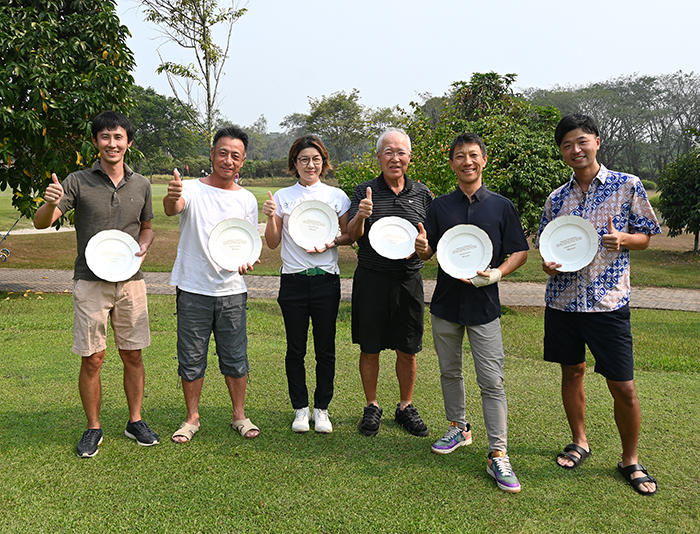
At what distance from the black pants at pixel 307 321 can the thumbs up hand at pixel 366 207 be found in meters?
0.58

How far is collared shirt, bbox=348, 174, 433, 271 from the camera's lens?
3820mm

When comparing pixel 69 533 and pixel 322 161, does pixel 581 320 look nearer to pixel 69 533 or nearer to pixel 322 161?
pixel 322 161

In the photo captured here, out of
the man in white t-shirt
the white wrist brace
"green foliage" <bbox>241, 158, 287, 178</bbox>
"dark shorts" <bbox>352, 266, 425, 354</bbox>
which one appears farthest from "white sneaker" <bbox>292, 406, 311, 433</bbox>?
"green foliage" <bbox>241, 158, 287, 178</bbox>

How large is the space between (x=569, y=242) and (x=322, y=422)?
2.32 metres

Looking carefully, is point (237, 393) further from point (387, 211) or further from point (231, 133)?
point (231, 133)

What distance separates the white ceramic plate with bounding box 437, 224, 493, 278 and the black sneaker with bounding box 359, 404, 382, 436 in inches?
56.2

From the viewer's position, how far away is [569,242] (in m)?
3.35

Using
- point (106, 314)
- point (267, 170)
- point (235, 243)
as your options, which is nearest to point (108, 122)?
point (235, 243)

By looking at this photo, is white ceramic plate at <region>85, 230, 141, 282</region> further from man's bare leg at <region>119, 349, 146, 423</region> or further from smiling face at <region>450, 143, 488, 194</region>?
smiling face at <region>450, 143, 488, 194</region>

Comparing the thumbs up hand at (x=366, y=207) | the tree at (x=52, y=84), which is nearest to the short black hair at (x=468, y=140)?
the thumbs up hand at (x=366, y=207)

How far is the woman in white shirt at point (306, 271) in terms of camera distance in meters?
3.82

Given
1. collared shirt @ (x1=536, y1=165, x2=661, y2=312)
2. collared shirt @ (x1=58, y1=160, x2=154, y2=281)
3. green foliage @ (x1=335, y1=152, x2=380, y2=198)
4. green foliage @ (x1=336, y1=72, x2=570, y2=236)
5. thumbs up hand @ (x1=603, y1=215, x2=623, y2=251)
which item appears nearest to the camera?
thumbs up hand @ (x1=603, y1=215, x2=623, y2=251)

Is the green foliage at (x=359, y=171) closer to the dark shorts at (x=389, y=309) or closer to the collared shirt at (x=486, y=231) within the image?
the dark shorts at (x=389, y=309)

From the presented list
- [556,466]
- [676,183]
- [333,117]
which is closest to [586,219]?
[556,466]
